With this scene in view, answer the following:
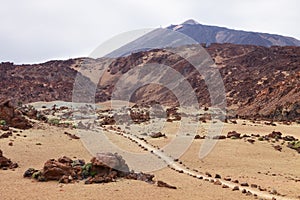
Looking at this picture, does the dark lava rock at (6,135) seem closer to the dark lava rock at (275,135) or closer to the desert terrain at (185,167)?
the desert terrain at (185,167)

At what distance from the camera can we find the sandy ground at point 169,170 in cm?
1362

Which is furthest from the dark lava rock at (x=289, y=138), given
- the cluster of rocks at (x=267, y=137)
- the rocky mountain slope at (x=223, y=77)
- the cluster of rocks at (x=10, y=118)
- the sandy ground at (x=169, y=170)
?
the cluster of rocks at (x=10, y=118)

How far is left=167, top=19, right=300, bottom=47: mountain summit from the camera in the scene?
157125 mm

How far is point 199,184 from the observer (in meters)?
16.6

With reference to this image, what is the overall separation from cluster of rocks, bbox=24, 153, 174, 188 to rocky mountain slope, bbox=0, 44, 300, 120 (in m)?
31.6

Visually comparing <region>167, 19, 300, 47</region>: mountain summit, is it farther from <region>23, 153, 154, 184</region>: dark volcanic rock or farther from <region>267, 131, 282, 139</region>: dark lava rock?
<region>23, 153, 154, 184</region>: dark volcanic rock

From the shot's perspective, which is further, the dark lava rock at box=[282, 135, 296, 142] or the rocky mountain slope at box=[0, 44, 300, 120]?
the rocky mountain slope at box=[0, 44, 300, 120]

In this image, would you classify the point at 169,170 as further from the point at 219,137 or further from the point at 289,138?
the point at 289,138

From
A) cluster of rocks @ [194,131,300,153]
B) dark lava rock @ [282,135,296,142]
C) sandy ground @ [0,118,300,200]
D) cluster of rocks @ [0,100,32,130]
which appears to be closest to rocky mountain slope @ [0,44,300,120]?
cluster of rocks @ [194,131,300,153]

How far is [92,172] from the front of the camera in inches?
620

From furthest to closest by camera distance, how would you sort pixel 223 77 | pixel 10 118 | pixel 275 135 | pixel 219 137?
pixel 223 77
pixel 275 135
pixel 219 137
pixel 10 118

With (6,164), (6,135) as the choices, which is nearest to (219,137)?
(6,135)

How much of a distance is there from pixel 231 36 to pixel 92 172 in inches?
6118

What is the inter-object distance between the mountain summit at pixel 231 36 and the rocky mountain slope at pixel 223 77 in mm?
65520
